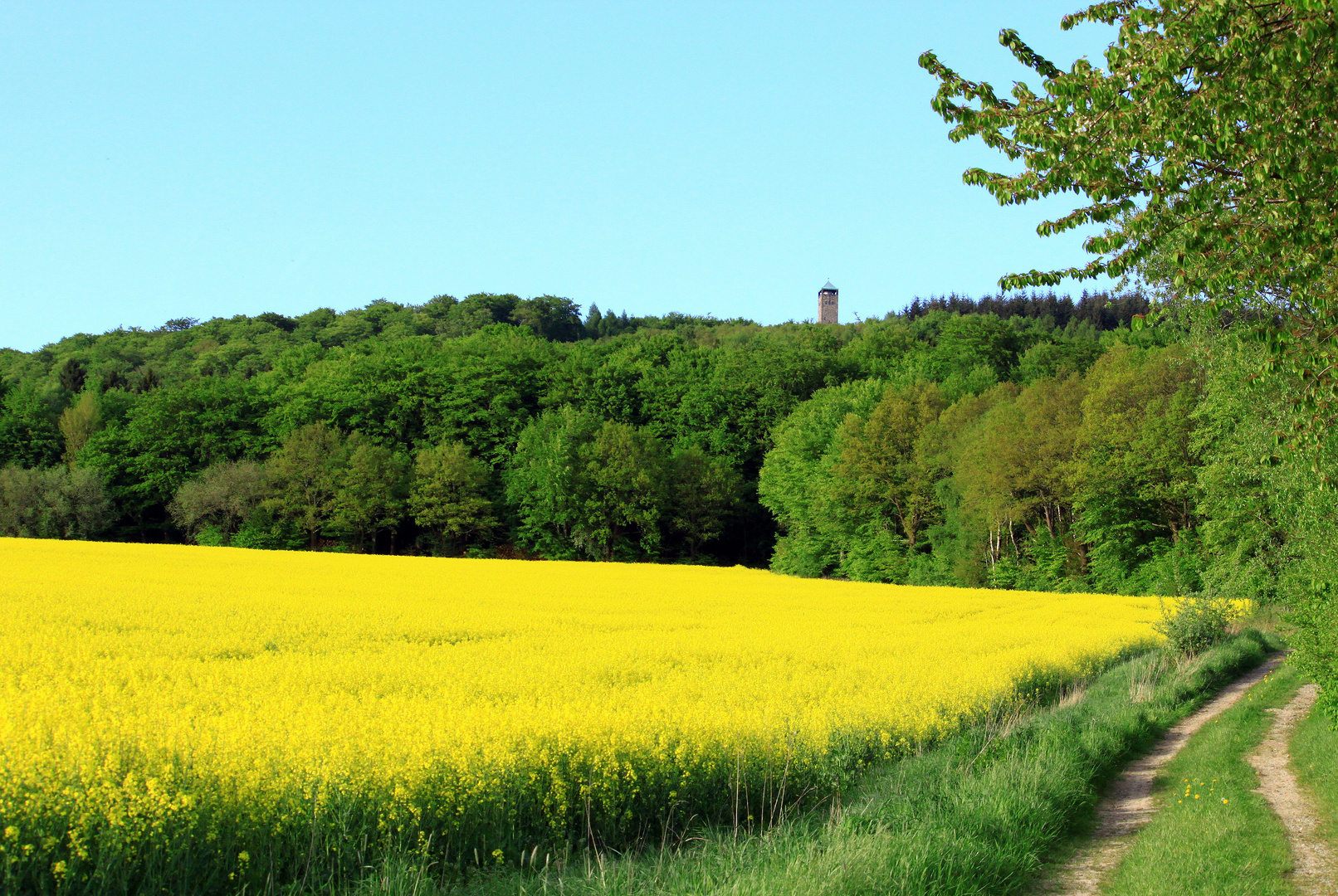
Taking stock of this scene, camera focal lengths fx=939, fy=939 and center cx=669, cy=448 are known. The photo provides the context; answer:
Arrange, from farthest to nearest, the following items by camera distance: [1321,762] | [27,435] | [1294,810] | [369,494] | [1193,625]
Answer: [27,435] < [369,494] < [1193,625] < [1321,762] < [1294,810]

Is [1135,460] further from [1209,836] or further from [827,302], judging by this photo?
[827,302]

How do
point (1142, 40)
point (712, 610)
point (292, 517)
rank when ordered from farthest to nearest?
point (292, 517) < point (712, 610) < point (1142, 40)

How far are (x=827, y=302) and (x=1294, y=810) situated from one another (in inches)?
6902

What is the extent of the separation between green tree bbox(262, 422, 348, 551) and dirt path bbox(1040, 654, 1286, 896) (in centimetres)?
6103

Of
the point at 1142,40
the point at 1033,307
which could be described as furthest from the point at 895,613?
the point at 1033,307

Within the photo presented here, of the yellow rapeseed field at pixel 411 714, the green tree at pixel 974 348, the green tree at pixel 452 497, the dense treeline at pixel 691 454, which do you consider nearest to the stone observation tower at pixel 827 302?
the dense treeline at pixel 691 454

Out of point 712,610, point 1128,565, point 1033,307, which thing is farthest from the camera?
point 1033,307

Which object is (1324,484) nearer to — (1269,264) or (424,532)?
(1269,264)

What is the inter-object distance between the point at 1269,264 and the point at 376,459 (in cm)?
6634

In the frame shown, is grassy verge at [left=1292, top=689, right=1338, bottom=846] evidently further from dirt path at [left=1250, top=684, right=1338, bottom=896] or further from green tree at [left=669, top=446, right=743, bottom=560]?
green tree at [left=669, top=446, right=743, bottom=560]

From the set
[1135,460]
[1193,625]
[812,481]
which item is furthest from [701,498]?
[1193,625]

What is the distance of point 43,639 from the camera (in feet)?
47.1

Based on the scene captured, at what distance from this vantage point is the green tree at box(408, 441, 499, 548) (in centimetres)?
6675

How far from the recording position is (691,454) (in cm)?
7150
